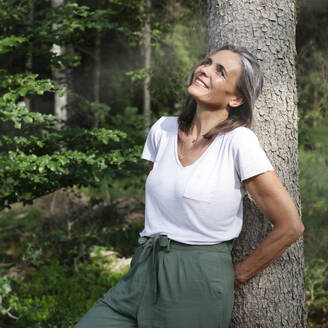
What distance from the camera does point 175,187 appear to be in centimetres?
201

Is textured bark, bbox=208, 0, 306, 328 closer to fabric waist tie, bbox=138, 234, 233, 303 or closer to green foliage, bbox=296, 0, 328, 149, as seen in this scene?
fabric waist tie, bbox=138, 234, 233, 303

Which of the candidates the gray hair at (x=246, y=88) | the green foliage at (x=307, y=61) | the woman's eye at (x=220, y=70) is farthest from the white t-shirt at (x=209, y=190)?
the green foliage at (x=307, y=61)

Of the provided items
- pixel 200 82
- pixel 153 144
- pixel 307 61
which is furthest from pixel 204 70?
pixel 307 61

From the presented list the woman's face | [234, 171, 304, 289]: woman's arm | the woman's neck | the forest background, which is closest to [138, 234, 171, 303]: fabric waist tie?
[234, 171, 304, 289]: woman's arm

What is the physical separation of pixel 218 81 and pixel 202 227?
0.77 metres

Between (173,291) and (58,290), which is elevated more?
(173,291)

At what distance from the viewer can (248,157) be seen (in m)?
1.92

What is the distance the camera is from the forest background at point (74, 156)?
3.41 metres

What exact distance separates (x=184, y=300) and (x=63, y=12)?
9.41ft

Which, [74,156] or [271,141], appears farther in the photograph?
[74,156]

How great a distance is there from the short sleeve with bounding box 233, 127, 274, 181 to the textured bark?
47 cm

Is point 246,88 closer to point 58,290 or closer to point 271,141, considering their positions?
point 271,141

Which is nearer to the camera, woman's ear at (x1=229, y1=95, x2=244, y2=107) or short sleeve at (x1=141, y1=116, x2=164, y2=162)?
woman's ear at (x1=229, y1=95, x2=244, y2=107)

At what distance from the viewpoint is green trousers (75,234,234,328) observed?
1.92 m
